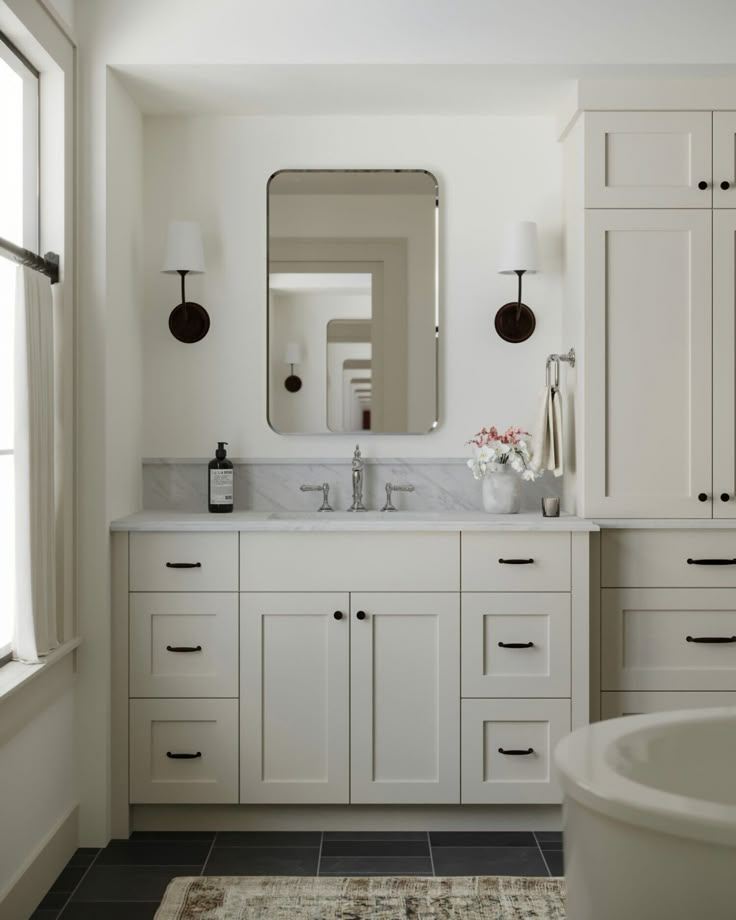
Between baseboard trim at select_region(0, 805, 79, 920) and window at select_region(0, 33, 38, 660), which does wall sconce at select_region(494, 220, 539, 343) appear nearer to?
window at select_region(0, 33, 38, 660)

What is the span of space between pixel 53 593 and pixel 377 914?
48.6 inches

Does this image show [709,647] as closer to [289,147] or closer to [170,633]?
[170,633]

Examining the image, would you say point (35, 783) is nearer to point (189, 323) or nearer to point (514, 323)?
point (189, 323)

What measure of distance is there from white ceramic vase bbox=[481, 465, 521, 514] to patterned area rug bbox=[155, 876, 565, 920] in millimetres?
1171

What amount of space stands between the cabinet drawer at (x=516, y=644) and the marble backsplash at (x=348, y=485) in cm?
57

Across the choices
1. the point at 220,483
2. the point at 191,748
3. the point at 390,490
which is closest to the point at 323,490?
the point at 390,490

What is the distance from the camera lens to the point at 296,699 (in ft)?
9.79

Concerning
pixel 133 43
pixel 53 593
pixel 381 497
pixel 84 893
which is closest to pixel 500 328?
pixel 381 497

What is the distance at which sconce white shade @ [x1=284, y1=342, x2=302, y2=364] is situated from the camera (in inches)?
136

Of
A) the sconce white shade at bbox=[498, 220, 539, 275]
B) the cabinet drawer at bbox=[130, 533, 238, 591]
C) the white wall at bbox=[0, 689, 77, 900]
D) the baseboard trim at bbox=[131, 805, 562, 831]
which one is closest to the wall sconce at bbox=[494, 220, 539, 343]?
the sconce white shade at bbox=[498, 220, 539, 275]

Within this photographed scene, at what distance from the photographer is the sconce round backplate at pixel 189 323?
3.42m

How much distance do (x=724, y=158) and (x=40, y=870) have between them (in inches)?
116

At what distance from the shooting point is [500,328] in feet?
11.3

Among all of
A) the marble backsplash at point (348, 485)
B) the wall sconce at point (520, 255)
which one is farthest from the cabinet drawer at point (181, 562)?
the wall sconce at point (520, 255)
